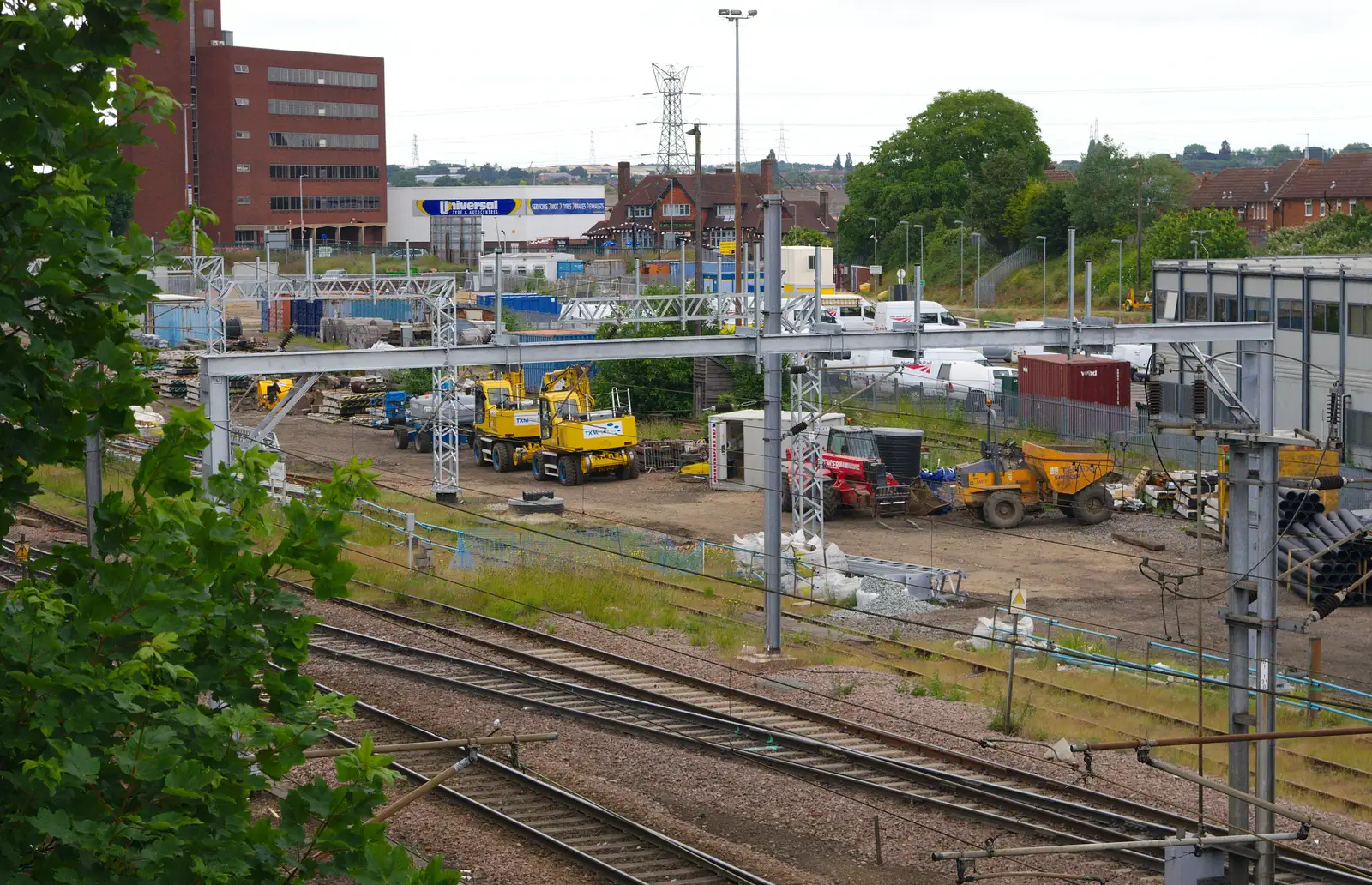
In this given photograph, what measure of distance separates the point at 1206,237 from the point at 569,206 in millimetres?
45917

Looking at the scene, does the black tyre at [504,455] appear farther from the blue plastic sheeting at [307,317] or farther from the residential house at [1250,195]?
the residential house at [1250,195]

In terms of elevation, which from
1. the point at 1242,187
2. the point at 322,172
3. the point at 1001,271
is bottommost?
the point at 1001,271

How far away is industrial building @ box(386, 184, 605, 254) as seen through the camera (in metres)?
84.1

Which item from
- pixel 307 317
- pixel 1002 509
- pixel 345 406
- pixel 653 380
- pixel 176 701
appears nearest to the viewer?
pixel 176 701

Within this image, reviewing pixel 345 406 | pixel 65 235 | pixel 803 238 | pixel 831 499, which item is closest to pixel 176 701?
pixel 65 235

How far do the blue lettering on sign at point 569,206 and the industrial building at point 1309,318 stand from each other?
59818 mm

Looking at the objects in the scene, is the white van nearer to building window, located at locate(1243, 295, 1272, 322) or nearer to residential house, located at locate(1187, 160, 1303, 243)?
building window, located at locate(1243, 295, 1272, 322)

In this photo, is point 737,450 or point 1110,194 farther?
point 1110,194

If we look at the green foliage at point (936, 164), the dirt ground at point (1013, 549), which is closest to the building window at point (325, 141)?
the green foliage at point (936, 164)

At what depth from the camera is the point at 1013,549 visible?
30469 millimetres

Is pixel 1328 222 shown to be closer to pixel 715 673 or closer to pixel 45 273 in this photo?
pixel 715 673

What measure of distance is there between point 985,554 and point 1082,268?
168 feet

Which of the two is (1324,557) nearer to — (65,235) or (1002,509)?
(1002,509)

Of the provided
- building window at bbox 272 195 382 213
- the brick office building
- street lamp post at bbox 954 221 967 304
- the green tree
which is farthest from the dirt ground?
the green tree
